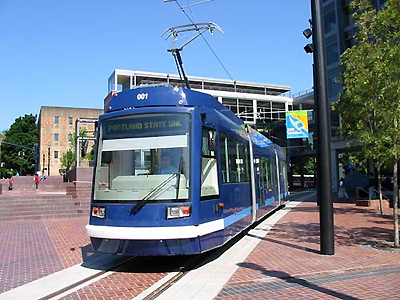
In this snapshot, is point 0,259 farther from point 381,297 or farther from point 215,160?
point 381,297

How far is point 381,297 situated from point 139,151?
4524 mm

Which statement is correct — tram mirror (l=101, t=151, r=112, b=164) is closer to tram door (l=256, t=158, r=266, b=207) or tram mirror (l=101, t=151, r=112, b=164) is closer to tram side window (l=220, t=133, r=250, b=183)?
tram side window (l=220, t=133, r=250, b=183)

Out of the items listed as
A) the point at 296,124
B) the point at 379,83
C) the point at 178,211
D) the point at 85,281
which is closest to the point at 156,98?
the point at 178,211

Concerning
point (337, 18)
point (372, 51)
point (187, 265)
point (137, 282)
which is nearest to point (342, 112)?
point (372, 51)

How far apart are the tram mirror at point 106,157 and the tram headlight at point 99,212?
0.87 meters

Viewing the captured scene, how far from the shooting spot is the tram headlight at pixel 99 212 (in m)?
7.38

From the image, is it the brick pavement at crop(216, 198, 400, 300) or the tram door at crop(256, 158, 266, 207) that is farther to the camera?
the tram door at crop(256, 158, 266, 207)

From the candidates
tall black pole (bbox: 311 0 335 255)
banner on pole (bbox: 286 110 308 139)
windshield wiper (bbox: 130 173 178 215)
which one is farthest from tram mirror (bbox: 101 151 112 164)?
banner on pole (bbox: 286 110 308 139)

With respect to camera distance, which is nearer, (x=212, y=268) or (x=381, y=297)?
(x=381, y=297)

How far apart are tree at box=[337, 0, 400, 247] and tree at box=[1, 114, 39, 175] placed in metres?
76.1

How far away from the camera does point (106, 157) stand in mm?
7727

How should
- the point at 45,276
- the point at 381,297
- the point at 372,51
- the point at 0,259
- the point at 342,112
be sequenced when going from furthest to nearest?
the point at 342,112 → the point at 372,51 → the point at 0,259 → the point at 45,276 → the point at 381,297

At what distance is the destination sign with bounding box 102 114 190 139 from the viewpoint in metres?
7.43

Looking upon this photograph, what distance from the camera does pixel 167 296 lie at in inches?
233
